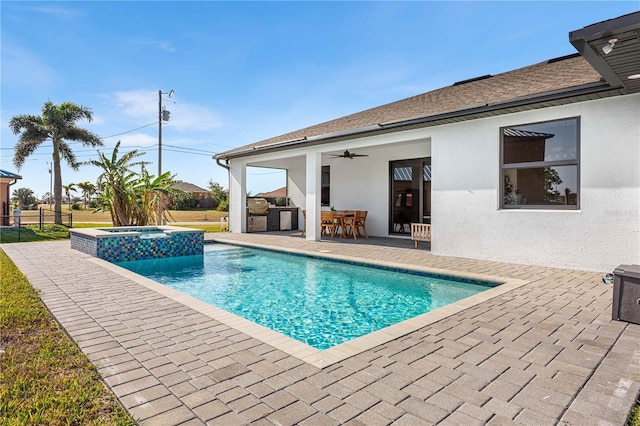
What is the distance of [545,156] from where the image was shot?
301 inches

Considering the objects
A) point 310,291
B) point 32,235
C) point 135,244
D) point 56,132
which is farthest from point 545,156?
point 56,132

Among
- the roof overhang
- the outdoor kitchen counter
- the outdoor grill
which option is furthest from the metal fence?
the roof overhang

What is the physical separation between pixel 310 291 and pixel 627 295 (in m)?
4.68

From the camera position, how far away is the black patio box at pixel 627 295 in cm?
406

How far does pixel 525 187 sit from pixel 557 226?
1.08 metres

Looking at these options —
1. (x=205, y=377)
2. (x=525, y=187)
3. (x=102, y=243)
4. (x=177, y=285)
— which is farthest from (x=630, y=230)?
(x=102, y=243)

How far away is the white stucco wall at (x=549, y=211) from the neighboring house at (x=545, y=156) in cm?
2

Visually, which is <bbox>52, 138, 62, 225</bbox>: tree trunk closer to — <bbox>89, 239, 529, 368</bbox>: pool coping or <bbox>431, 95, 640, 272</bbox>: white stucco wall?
<bbox>89, 239, 529, 368</bbox>: pool coping

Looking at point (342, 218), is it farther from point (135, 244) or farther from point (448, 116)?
point (135, 244)

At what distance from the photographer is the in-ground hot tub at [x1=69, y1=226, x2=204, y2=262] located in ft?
30.5

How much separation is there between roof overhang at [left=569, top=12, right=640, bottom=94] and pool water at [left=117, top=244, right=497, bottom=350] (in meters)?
3.91

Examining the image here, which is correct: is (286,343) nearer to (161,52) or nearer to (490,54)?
(490,54)

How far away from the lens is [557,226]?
7391mm

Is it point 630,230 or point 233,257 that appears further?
point 233,257
